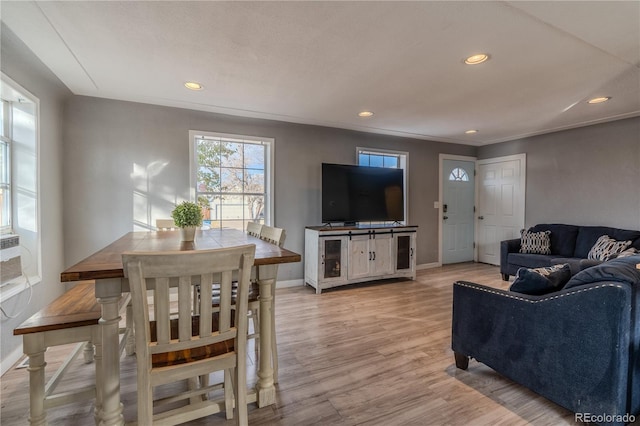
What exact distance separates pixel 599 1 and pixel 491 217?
4.49 metres

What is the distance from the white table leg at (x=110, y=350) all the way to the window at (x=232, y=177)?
2473mm

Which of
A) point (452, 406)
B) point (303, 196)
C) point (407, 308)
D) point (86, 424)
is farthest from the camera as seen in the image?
point (303, 196)

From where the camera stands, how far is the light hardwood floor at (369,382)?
1.62 metres

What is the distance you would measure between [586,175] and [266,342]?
5.16 m

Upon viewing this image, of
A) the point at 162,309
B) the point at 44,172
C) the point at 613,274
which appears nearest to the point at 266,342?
the point at 162,309

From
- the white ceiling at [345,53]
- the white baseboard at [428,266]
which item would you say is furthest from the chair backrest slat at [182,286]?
the white baseboard at [428,266]

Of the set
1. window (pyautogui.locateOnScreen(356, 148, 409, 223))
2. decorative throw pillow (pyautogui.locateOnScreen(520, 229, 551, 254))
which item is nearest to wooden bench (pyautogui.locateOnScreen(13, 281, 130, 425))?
window (pyautogui.locateOnScreen(356, 148, 409, 223))

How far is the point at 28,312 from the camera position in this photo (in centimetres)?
234

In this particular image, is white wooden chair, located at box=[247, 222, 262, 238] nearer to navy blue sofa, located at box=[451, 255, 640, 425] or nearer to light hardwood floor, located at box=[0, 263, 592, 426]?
light hardwood floor, located at box=[0, 263, 592, 426]

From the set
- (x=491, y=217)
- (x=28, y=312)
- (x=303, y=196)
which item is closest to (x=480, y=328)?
(x=303, y=196)

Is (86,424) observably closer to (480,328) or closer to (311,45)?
(480,328)

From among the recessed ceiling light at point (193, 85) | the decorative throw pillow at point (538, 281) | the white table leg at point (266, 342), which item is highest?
the recessed ceiling light at point (193, 85)

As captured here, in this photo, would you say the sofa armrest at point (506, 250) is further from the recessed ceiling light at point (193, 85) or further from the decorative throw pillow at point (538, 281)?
the recessed ceiling light at point (193, 85)

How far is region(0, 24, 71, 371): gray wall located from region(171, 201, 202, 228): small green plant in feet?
4.51
